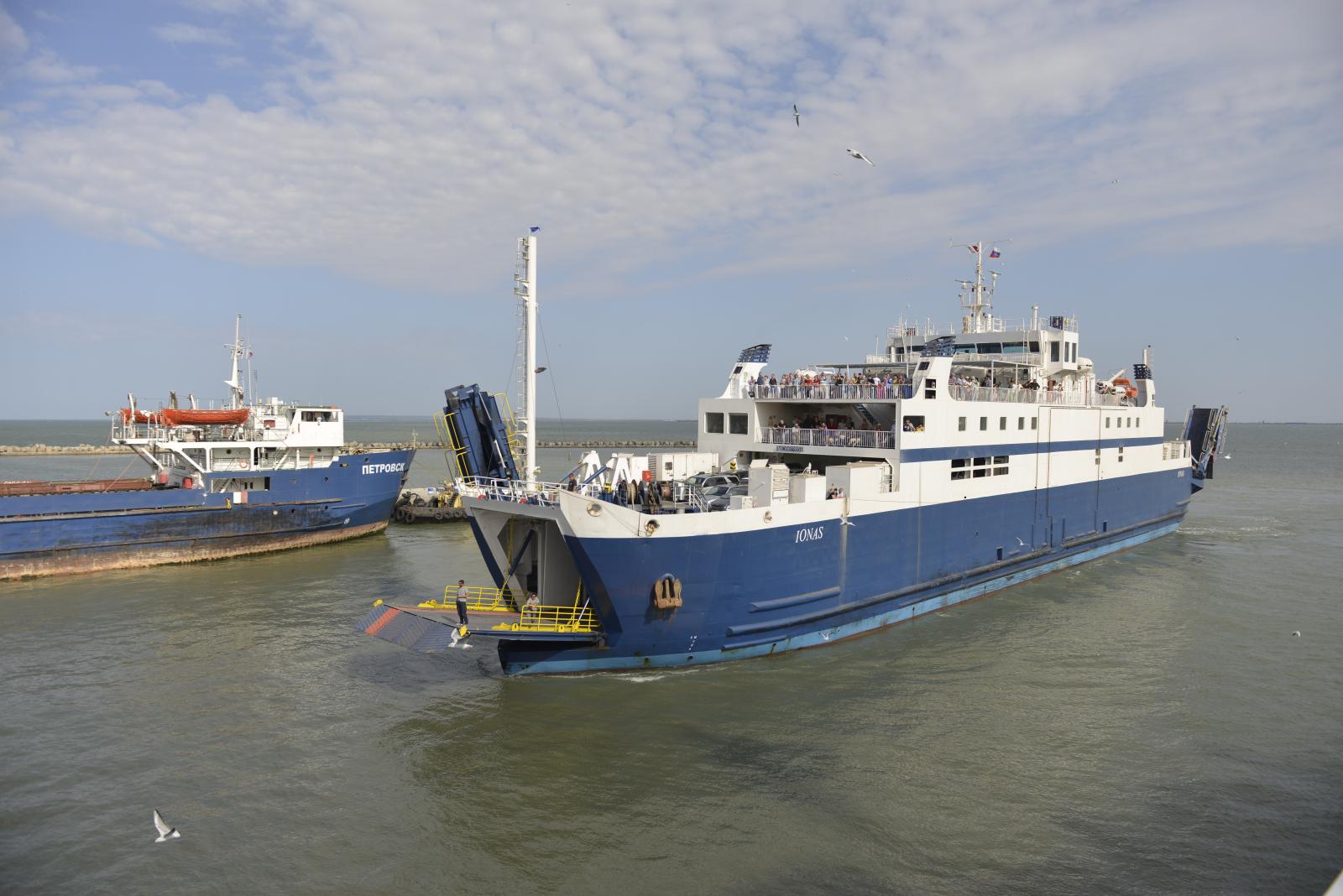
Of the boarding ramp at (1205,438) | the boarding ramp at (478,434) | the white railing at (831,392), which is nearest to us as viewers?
the boarding ramp at (478,434)

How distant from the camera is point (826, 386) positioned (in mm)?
21141

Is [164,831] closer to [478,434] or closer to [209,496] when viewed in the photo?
[478,434]

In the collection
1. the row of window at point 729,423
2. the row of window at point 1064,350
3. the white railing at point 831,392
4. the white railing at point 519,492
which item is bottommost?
the white railing at point 519,492

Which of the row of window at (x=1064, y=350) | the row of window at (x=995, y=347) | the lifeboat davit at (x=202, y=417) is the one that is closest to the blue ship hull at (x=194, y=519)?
the lifeboat davit at (x=202, y=417)

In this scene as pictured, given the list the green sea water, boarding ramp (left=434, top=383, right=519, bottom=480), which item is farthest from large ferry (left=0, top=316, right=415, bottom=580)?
boarding ramp (left=434, top=383, right=519, bottom=480)

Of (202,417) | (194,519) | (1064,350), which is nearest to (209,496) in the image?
(194,519)

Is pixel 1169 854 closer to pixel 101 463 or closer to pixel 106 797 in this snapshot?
pixel 106 797

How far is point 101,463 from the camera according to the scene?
75.6 meters

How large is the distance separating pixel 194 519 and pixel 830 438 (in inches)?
922

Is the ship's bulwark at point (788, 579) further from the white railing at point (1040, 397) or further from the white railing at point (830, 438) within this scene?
the white railing at point (1040, 397)

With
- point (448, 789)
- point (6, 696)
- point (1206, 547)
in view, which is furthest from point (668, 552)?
point (1206, 547)

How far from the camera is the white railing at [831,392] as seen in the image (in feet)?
65.8

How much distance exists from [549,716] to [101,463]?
80915mm

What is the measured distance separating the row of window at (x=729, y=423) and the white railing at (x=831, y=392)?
2.58 ft
